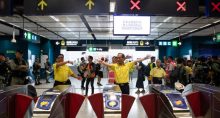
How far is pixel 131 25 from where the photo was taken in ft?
29.1

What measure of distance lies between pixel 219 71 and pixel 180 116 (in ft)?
23.4

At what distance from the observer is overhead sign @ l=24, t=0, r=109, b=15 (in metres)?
6.70

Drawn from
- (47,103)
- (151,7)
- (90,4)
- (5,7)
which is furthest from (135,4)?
(47,103)

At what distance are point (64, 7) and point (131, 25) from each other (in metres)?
2.72

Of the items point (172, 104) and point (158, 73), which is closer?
point (172, 104)

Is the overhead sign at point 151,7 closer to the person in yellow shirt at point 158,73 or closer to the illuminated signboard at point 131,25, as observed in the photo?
the illuminated signboard at point 131,25

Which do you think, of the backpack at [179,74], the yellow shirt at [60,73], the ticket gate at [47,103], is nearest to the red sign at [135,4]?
the yellow shirt at [60,73]

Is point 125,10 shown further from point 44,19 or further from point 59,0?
point 44,19

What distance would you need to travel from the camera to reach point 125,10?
22.0 feet

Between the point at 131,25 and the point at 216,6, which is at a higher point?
the point at 216,6

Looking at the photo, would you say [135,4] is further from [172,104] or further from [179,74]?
[179,74]

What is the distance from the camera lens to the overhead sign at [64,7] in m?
6.70

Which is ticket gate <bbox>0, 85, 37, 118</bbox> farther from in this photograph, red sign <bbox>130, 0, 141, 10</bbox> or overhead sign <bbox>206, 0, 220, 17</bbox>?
overhead sign <bbox>206, 0, 220, 17</bbox>

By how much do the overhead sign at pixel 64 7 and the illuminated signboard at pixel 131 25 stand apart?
2012 mm
